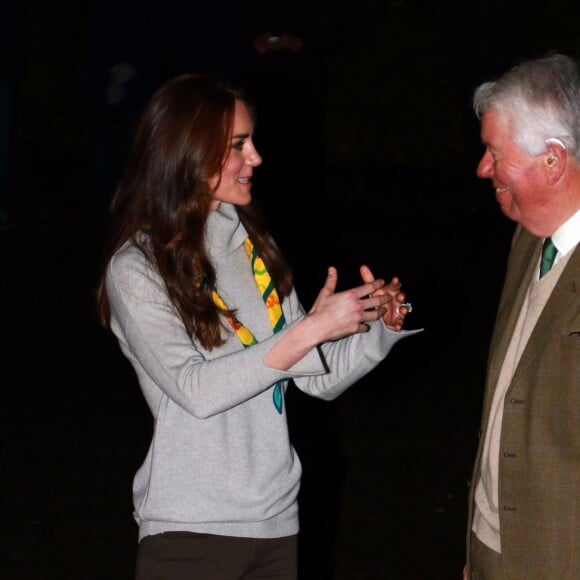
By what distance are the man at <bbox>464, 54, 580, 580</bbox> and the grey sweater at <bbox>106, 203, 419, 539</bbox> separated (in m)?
0.44

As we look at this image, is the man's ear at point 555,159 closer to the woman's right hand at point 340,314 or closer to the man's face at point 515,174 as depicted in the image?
the man's face at point 515,174

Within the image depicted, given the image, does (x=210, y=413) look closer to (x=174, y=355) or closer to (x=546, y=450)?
(x=174, y=355)

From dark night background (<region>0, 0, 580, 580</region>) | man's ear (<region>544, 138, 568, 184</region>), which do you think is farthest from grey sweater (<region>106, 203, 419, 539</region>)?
dark night background (<region>0, 0, 580, 580</region>)

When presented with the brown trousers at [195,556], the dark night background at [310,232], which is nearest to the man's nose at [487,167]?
the brown trousers at [195,556]

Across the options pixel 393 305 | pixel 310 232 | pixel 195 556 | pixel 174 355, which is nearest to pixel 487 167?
pixel 393 305

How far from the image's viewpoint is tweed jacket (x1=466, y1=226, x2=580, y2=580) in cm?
263

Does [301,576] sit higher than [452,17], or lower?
lower

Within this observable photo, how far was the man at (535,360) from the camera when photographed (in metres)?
2.65

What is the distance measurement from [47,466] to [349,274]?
5.91 meters

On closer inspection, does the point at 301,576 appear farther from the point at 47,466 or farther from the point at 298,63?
the point at 298,63

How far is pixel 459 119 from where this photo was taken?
18766 millimetres

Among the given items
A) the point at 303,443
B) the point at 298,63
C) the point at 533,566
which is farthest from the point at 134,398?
the point at 298,63

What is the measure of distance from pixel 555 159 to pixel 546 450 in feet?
2.16

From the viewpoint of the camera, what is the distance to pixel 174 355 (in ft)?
9.52
